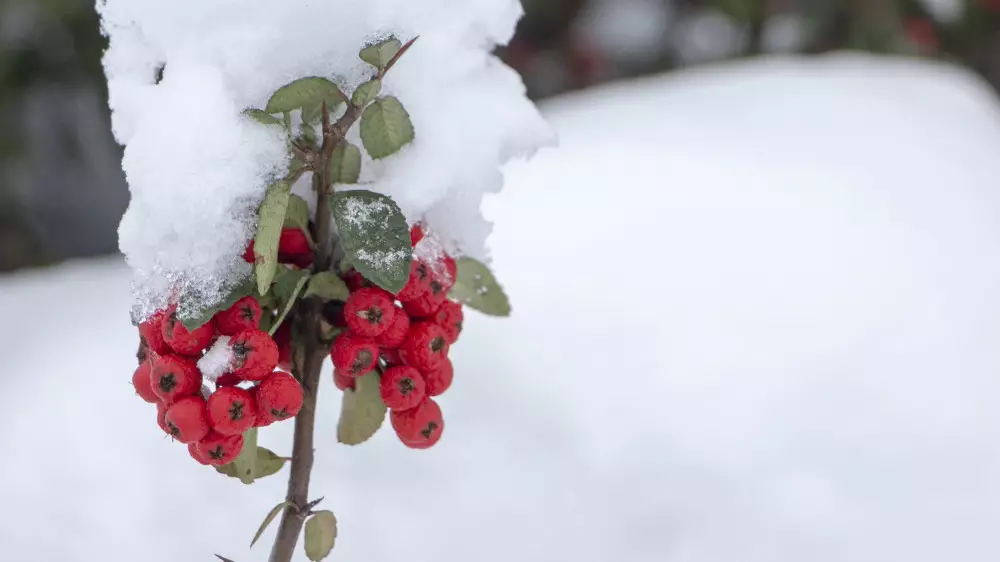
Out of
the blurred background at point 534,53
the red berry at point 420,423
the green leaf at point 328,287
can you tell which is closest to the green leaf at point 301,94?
the green leaf at point 328,287

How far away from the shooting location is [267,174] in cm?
54

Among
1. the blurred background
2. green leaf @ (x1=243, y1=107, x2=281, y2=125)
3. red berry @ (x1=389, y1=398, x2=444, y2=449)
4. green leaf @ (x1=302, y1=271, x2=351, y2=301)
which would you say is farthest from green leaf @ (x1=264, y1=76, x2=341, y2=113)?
the blurred background

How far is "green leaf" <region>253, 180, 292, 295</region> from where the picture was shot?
1.59 feet

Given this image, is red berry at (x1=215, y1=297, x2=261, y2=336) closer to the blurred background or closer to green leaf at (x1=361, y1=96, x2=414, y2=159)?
green leaf at (x1=361, y1=96, x2=414, y2=159)

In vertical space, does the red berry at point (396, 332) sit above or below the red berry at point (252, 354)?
above

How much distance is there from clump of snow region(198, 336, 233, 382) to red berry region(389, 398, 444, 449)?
5.2 inches

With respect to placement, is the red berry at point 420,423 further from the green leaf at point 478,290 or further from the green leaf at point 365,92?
the green leaf at point 365,92

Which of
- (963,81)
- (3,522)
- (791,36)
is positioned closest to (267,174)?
(3,522)

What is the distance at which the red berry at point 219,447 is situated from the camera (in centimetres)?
52

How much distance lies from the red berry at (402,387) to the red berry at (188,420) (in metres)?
0.12

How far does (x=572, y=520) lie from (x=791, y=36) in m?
2.16

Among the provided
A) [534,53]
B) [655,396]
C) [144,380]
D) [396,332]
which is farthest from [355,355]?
[534,53]

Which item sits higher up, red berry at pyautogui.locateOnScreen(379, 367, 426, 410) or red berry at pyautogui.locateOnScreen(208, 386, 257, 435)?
red berry at pyautogui.locateOnScreen(379, 367, 426, 410)

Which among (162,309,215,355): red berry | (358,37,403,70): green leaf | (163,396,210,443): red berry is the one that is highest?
(358,37,403,70): green leaf
